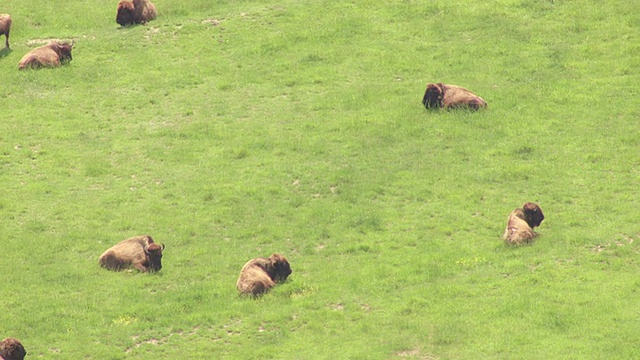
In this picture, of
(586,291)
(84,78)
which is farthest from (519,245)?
(84,78)

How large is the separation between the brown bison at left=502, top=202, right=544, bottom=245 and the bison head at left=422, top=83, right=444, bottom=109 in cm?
901

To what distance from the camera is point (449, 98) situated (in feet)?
145

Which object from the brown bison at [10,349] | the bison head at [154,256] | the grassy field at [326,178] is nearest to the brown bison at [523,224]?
the grassy field at [326,178]

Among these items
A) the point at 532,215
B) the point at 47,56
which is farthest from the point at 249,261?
the point at 47,56

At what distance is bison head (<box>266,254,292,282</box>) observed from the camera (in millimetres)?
33625

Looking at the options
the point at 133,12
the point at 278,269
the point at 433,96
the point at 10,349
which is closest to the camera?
the point at 10,349

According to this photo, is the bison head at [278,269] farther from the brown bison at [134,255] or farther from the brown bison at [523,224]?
the brown bison at [523,224]

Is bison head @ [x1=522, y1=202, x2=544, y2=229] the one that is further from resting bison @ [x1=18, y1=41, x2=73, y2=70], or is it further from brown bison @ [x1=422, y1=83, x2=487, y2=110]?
resting bison @ [x1=18, y1=41, x2=73, y2=70]

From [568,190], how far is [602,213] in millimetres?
1855

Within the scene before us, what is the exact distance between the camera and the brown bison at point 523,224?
114 feet

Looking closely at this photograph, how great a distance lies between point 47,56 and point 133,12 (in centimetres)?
500

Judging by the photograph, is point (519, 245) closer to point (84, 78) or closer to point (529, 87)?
point (529, 87)

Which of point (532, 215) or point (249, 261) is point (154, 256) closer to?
point (249, 261)

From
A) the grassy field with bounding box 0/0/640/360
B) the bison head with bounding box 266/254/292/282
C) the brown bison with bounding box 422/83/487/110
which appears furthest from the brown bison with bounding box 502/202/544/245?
the brown bison with bounding box 422/83/487/110
